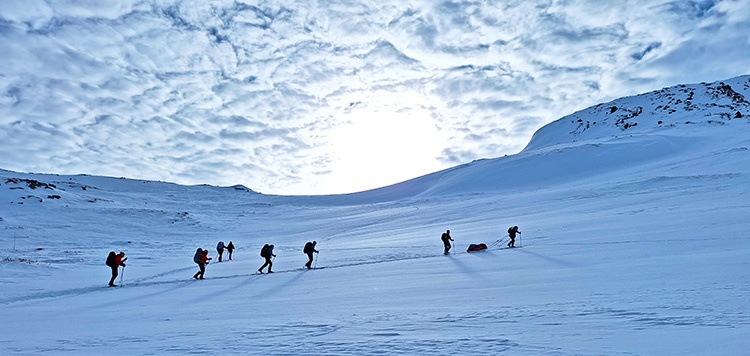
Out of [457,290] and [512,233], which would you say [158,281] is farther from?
[512,233]

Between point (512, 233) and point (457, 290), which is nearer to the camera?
point (457, 290)

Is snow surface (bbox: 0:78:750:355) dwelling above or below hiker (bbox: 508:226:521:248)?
below

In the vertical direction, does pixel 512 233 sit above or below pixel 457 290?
above

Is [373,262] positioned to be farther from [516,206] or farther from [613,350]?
[516,206]

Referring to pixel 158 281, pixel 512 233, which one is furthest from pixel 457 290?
pixel 158 281

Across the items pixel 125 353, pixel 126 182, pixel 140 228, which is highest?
pixel 126 182

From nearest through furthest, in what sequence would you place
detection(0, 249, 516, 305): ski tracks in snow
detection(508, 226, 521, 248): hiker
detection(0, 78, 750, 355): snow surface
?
detection(0, 78, 750, 355): snow surface
detection(0, 249, 516, 305): ski tracks in snow
detection(508, 226, 521, 248): hiker

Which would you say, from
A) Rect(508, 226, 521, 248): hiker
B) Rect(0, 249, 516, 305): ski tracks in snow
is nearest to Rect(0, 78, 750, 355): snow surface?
Rect(0, 249, 516, 305): ski tracks in snow

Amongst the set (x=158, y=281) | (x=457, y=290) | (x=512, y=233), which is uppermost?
(x=512, y=233)

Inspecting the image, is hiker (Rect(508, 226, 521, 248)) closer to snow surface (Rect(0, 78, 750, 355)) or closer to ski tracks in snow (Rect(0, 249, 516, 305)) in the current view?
snow surface (Rect(0, 78, 750, 355))

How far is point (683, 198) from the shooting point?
2433 centimetres

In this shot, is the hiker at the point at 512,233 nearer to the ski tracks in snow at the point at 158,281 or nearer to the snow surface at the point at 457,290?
the snow surface at the point at 457,290

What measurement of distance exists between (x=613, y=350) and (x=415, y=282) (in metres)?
6.51

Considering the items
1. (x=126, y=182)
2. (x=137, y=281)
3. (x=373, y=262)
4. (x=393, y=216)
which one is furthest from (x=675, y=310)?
(x=126, y=182)
